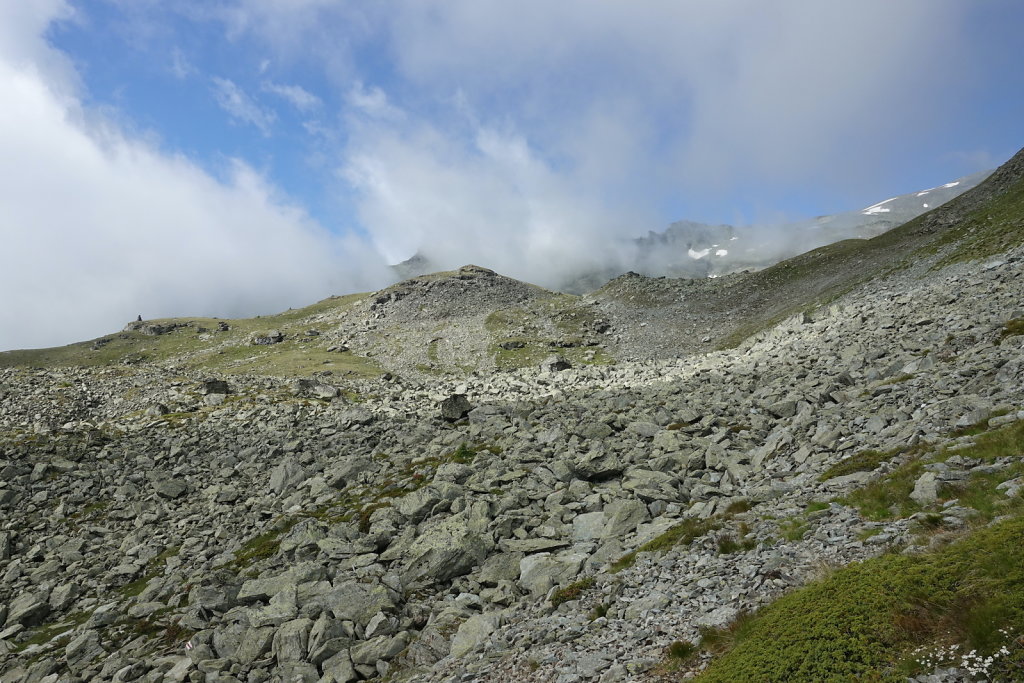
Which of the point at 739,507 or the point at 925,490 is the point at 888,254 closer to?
the point at 739,507

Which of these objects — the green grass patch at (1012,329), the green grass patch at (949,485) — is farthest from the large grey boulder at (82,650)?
the green grass patch at (1012,329)

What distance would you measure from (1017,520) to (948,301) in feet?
115

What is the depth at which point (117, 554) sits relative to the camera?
28.9 metres

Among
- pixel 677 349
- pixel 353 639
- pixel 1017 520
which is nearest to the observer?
pixel 1017 520

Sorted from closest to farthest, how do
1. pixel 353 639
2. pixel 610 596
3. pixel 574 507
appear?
pixel 610 596
pixel 353 639
pixel 574 507

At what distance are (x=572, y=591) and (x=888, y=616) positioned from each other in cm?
976

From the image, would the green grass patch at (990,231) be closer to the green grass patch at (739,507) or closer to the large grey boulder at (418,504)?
the green grass patch at (739,507)

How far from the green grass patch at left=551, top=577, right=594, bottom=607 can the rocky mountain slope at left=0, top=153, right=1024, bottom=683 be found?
10 centimetres

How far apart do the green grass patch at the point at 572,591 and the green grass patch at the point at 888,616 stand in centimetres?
645

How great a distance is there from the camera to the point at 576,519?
23.4 m

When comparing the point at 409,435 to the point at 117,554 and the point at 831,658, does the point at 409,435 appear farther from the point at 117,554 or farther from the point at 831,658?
the point at 831,658

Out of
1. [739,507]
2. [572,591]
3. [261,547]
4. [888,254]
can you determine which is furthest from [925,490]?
[888,254]

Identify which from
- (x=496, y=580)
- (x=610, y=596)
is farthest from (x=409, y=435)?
(x=610, y=596)

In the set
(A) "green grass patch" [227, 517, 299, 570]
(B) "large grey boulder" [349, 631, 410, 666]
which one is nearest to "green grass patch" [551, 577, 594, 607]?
(B) "large grey boulder" [349, 631, 410, 666]
